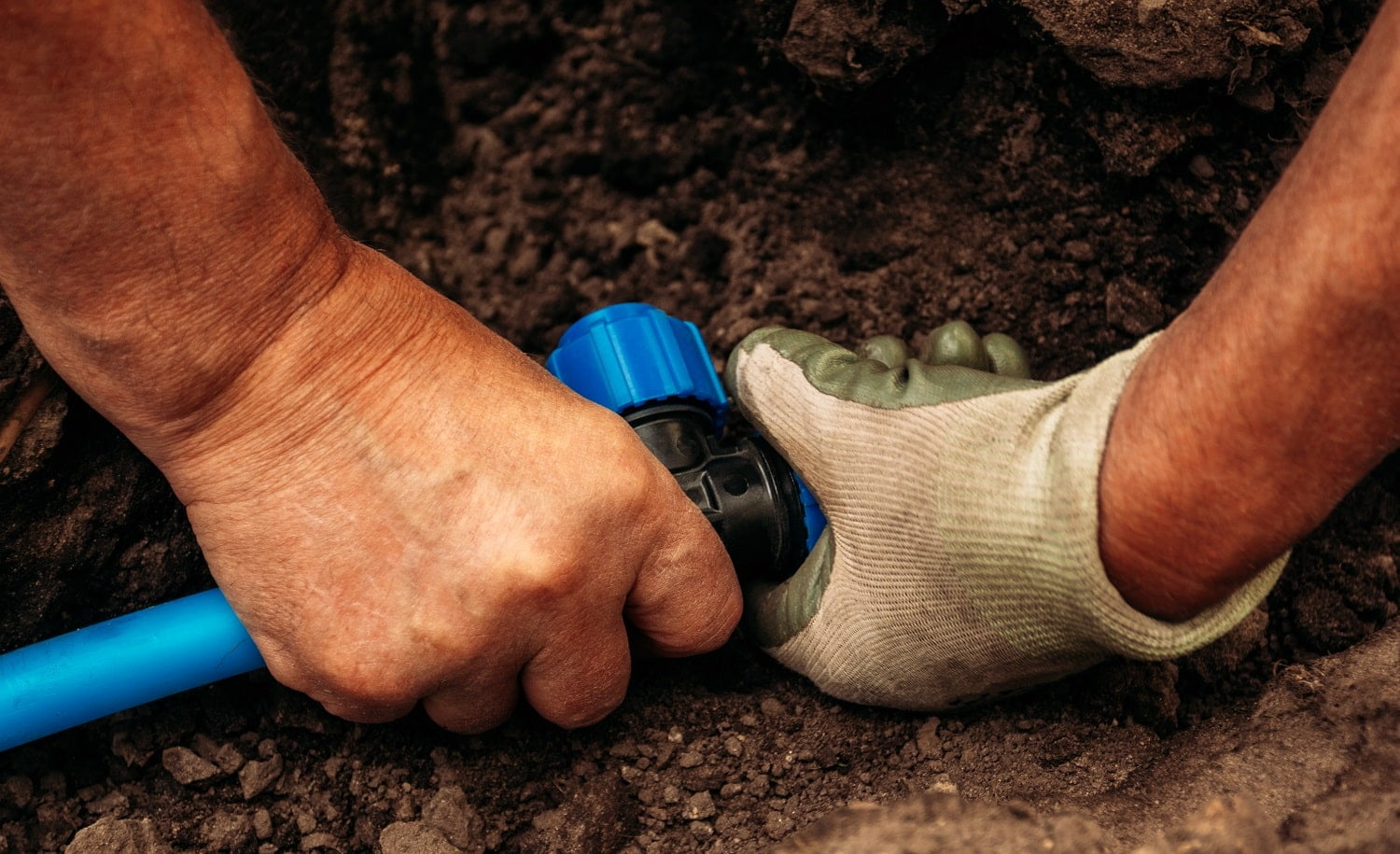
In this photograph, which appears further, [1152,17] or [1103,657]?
[1152,17]

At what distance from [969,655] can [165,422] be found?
31.8 inches

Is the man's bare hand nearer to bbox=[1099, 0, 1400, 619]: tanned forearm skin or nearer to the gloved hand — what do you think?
the gloved hand

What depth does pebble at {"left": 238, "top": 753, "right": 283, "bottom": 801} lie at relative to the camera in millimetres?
1143

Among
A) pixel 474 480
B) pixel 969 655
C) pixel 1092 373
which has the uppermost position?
pixel 1092 373

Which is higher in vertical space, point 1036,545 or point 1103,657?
point 1036,545

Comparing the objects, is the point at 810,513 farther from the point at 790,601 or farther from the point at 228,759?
the point at 228,759

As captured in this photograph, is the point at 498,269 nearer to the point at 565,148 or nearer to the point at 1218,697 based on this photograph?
the point at 565,148

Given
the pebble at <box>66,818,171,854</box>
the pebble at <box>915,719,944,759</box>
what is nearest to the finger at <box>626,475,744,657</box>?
the pebble at <box>915,719,944,759</box>

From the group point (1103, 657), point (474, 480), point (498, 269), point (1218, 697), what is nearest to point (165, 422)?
point (474, 480)

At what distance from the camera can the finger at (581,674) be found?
1.07 meters

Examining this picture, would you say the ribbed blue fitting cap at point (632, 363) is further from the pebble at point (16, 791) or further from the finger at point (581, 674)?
the pebble at point (16, 791)

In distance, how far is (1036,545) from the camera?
91 centimetres

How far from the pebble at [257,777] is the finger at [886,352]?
797mm

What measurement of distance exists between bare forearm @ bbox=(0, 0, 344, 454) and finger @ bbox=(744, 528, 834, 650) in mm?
590
